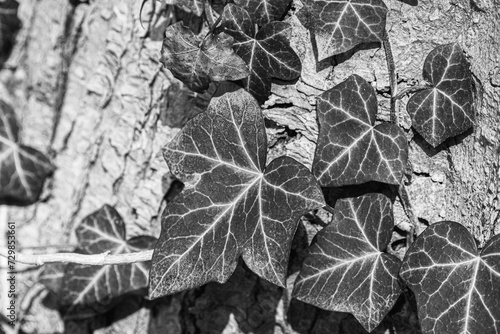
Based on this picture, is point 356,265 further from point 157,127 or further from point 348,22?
point 157,127

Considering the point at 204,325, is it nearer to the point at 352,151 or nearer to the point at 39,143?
the point at 352,151

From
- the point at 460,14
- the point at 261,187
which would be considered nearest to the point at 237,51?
the point at 261,187

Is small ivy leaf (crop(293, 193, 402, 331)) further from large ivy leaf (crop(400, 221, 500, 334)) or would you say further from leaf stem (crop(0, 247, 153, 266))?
leaf stem (crop(0, 247, 153, 266))

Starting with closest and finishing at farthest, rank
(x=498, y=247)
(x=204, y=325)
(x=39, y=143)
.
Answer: (x=498, y=247) < (x=204, y=325) < (x=39, y=143)

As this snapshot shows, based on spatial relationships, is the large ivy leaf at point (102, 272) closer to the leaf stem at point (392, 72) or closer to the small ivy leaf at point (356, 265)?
the small ivy leaf at point (356, 265)

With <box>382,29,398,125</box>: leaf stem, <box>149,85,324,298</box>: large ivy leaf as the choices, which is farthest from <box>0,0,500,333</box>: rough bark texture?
<box>149,85,324,298</box>: large ivy leaf

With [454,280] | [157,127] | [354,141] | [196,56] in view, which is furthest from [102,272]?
[454,280]
